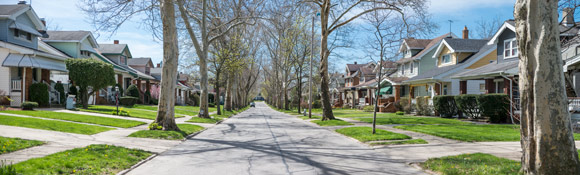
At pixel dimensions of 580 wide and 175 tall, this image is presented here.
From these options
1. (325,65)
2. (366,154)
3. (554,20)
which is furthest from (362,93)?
(554,20)

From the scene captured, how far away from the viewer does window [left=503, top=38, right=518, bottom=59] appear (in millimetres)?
24328

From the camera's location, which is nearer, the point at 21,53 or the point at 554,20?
the point at 554,20

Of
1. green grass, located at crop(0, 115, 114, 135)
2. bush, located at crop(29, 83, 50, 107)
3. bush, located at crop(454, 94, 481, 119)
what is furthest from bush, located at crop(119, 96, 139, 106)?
bush, located at crop(454, 94, 481, 119)

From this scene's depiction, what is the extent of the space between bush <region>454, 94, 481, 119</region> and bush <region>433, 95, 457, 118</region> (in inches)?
74.7

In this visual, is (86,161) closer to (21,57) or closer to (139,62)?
(21,57)

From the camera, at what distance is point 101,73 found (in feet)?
81.7

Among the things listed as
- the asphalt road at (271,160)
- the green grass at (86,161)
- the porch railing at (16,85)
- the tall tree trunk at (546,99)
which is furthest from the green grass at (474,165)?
the porch railing at (16,85)

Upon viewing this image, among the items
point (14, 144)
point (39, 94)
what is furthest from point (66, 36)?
point (14, 144)

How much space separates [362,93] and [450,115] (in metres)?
29.6

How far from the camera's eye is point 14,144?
8.66 m

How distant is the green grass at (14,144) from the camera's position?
26.2 ft

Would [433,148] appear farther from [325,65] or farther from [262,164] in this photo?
[325,65]

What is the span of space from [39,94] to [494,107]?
83.1 feet

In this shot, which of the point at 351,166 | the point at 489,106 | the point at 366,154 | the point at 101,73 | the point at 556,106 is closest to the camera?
the point at 556,106
